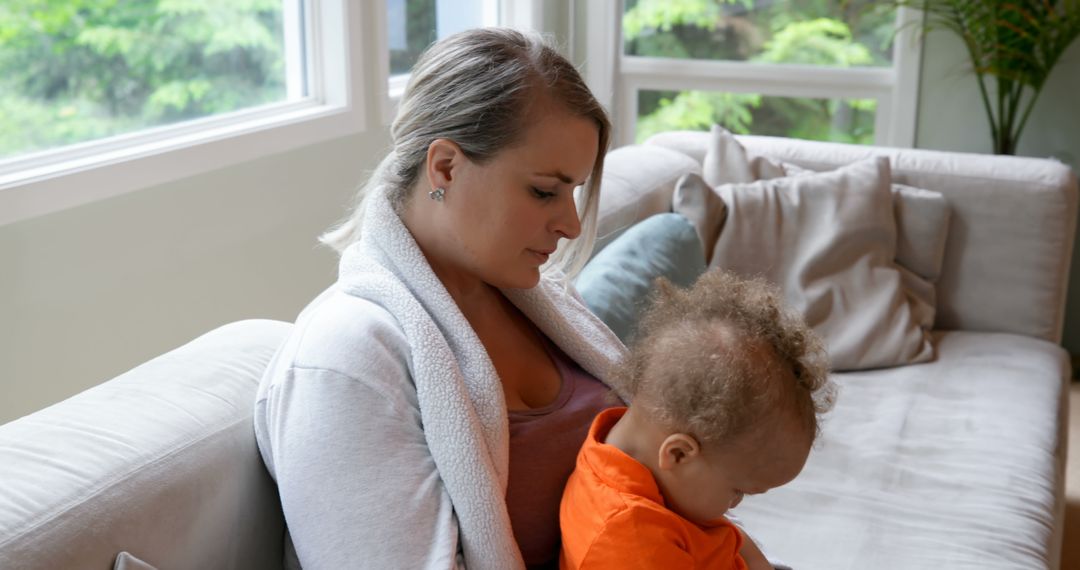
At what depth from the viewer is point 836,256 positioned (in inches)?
104

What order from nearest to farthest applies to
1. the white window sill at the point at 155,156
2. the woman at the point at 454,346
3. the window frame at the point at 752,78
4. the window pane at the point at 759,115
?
the woman at the point at 454,346 < the white window sill at the point at 155,156 < the window frame at the point at 752,78 < the window pane at the point at 759,115

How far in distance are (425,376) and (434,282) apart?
Result: 0.15 meters

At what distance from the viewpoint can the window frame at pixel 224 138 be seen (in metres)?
1.99

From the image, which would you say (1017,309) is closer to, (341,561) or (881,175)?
(881,175)

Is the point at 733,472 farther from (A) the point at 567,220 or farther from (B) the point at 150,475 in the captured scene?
(B) the point at 150,475

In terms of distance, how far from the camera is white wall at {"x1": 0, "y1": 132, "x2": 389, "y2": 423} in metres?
1.96

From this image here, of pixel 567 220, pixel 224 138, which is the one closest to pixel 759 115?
pixel 224 138

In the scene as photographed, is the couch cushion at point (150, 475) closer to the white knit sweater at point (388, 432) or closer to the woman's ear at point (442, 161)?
the white knit sweater at point (388, 432)

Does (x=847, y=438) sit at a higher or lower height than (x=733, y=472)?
lower

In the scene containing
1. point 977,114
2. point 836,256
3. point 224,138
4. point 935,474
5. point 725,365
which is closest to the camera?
point 725,365

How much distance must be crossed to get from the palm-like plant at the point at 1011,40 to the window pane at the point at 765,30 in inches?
9.7

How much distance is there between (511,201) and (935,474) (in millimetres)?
1161

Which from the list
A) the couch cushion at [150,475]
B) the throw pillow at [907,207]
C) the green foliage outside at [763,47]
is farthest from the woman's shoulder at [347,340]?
the green foliage outside at [763,47]

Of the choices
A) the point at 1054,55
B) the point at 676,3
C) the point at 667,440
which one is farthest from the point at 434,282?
the point at 676,3
